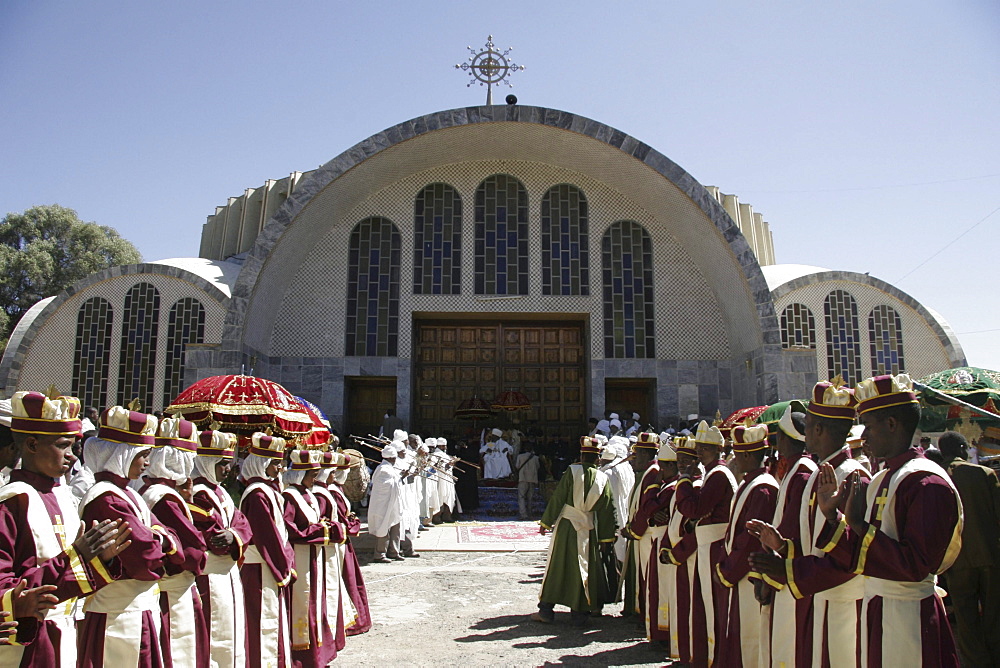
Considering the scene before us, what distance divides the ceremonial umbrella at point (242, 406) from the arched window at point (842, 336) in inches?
514

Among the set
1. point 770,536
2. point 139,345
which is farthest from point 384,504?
point 139,345

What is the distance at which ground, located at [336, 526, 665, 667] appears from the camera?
5883mm

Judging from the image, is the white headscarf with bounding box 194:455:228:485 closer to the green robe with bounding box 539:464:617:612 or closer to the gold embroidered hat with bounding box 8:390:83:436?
the gold embroidered hat with bounding box 8:390:83:436

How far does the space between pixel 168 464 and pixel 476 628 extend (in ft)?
12.6

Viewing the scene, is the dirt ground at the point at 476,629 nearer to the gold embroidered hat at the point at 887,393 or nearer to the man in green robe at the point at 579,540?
the man in green robe at the point at 579,540

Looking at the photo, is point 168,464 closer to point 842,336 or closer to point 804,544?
point 804,544

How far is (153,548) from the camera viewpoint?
10.3 feet

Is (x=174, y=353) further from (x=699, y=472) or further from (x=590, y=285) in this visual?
(x=699, y=472)

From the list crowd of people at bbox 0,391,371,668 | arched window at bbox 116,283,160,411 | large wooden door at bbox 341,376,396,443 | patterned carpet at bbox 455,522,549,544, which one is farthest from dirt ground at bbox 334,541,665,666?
arched window at bbox 116,283,160,411

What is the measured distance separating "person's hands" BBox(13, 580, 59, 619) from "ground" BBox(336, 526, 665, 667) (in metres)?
3.50

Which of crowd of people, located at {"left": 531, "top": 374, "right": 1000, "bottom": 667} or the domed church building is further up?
the domed church building

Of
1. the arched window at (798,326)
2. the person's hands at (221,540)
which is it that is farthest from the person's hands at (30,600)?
the arched window at (798,326)

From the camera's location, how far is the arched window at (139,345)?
680 inches

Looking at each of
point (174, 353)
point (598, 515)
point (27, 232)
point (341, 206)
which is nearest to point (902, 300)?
point (341, 206)
